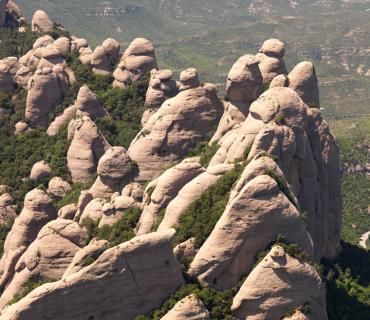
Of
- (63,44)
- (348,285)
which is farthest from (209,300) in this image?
(63,44)

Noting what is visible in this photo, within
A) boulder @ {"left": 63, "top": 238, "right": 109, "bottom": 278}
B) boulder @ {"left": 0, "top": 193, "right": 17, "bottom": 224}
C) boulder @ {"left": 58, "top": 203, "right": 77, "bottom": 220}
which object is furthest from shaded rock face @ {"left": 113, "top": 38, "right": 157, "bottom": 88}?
boulder @ {"left": 63, "top": 238, "right": 109, "bottom": 278}

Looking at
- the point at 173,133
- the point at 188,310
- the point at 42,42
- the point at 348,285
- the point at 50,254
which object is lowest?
the point at 348,285

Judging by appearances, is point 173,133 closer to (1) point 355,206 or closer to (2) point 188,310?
(2) point 188,310

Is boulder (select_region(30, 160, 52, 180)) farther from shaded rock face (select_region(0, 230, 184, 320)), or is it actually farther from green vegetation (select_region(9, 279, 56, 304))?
shaded rock face (select_region(0, 230, 184, 320))

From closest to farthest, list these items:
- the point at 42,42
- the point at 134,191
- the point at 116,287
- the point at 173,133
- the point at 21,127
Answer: the point at 116,287 → the point at 134,191 → the point at 173,133 → the point at 21,127 → the point at 42,42

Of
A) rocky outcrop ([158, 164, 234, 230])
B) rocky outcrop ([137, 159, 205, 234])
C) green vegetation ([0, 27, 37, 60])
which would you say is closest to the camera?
rocky outcrop ([158, 164, 234, 230])

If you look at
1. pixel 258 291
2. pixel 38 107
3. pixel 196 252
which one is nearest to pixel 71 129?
pixel 38 107

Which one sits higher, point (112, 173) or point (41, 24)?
point (41, 24)
